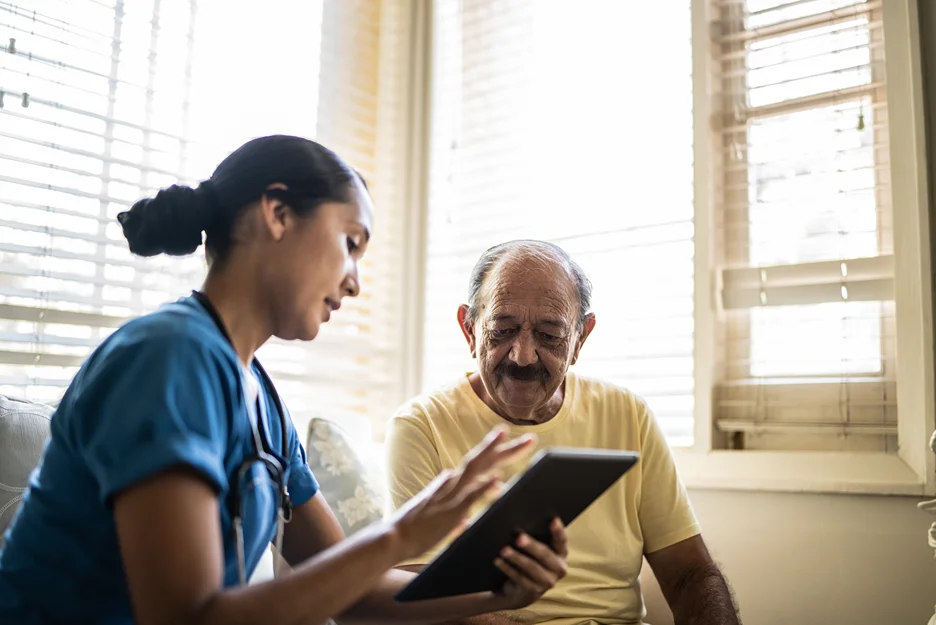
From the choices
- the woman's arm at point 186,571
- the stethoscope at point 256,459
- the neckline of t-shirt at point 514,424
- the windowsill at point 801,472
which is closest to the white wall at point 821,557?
the windowsill at point 801,472

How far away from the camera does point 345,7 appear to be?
9.69ft

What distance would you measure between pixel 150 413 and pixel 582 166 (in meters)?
2.00

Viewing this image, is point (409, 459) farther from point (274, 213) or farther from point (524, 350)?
point (274, 213)

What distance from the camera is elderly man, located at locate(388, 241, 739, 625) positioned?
5.68ft

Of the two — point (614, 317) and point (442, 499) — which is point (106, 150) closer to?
point (614, 317)

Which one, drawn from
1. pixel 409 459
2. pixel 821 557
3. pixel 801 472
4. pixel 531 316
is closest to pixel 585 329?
pixel 531 316

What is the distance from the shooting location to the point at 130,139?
7.41 ft

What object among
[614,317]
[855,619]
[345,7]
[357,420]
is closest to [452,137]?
[345,7]

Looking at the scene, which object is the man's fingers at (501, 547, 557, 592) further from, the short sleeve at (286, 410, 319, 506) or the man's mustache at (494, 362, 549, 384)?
the man's mustache at (494, 362, 549, 384)

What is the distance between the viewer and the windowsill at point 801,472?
1.92 metres

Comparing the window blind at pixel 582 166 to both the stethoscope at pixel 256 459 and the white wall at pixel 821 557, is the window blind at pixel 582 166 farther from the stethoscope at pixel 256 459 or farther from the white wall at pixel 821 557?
the stethoscope at pixel 256 459

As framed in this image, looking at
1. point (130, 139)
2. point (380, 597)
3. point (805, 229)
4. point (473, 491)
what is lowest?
point (380, 597)

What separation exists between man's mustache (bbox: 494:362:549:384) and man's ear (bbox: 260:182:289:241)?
0.81 meters

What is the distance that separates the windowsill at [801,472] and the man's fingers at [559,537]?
1.08 meters
